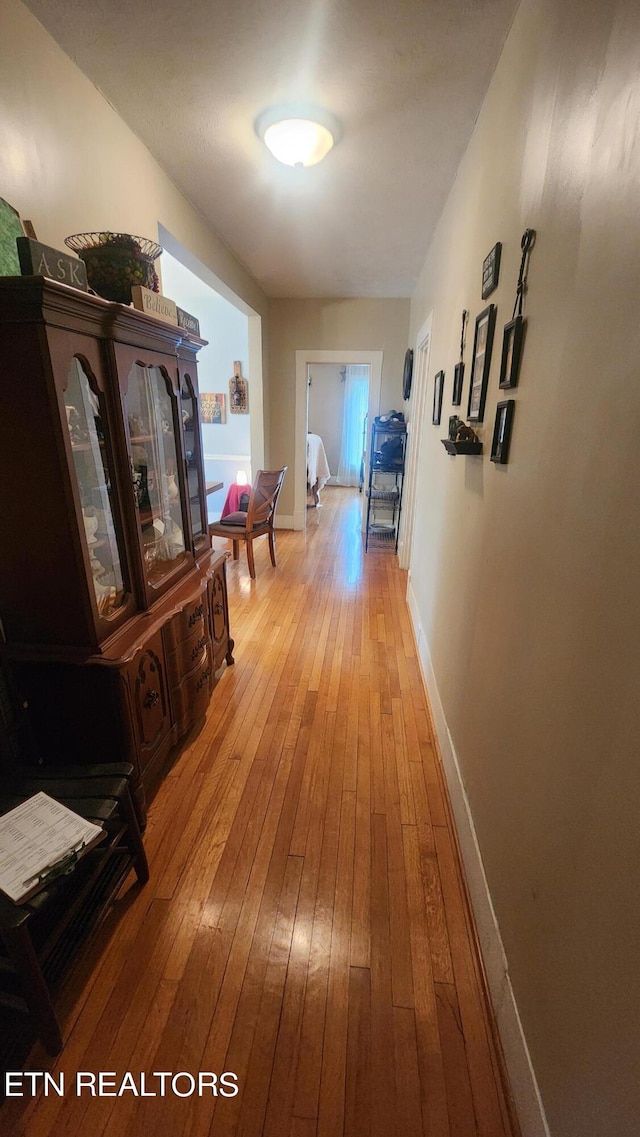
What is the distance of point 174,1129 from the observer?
926mm

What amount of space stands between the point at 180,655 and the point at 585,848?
1.48m

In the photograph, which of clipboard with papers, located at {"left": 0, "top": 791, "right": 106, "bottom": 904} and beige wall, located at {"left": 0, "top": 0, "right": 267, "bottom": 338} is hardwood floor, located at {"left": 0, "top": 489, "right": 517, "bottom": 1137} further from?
beige wall, located at {"left": 0, "top": 0, "right": 267, "bottom": 338}

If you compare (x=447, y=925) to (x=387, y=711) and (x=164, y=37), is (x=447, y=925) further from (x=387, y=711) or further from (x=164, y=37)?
(x=164, y=37)

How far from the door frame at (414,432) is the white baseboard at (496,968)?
2387 millimetres

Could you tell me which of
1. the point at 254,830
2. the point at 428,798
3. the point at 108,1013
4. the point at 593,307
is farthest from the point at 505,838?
the point at 593,307

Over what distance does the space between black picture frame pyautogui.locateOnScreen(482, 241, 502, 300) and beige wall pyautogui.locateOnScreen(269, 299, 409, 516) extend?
11.3ft

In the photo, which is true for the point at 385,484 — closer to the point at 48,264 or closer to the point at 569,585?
the point at 48,264

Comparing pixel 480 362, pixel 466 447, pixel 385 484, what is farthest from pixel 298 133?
pixel 385 484

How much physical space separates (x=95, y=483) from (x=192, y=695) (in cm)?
100

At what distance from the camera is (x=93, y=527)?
142 centimetres

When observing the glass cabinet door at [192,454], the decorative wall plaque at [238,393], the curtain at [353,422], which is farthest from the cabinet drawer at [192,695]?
the curtain at [353,422]

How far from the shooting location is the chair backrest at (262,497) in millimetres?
3760

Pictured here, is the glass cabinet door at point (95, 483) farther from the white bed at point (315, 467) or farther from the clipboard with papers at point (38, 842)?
the white bed at point (315, 467)

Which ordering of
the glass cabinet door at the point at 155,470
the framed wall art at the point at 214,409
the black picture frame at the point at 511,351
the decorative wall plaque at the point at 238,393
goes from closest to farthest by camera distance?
the black picture frame at the point at 511,351, the glass cabinet door at the point at 155,470, the decorative wall plaque at the point at 238,393, the framed wall art at the point at 214,409
